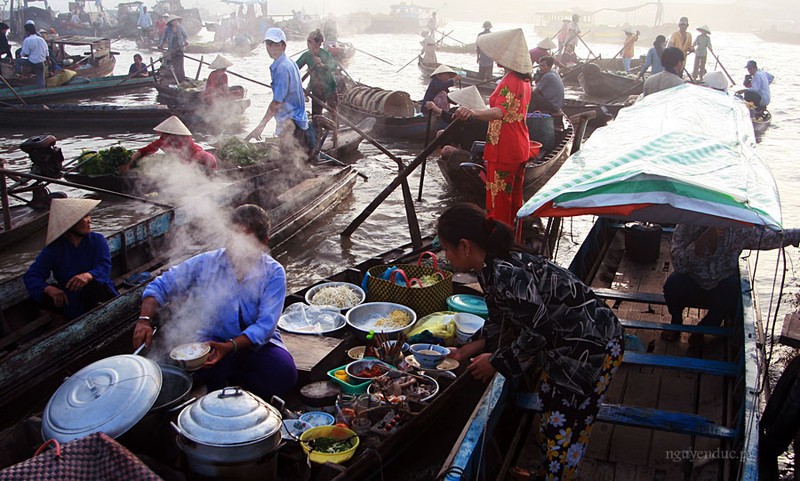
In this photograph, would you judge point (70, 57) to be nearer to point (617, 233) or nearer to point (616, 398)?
point (617, 233)

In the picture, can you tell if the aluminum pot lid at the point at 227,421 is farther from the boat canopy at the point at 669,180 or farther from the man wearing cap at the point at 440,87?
the man wearing cap at the point at 440,87

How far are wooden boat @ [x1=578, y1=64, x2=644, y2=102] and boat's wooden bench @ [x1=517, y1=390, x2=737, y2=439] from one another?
17540mm

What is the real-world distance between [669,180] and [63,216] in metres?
4.22

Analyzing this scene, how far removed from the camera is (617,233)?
714 centimetres

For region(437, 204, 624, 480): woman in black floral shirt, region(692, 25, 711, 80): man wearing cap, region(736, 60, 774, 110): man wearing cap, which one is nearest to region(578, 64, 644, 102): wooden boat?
region(692, 25, 711, 80): man wearing cap

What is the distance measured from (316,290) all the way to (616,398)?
8.79 ft

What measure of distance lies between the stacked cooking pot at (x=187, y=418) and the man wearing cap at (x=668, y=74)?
7679 millimetres

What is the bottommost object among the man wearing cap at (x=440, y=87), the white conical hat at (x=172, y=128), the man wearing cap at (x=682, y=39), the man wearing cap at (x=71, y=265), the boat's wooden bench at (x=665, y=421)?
the boat's wooden bench at (x=665, y=421)

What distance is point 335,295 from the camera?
17.5ft

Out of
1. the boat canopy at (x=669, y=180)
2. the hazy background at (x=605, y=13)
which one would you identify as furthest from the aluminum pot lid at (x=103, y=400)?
the hazy background at (x=605, y=13)

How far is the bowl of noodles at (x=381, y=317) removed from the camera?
490 centimetres

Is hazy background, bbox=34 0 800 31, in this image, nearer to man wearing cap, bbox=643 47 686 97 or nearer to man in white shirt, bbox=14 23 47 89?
man in white shirt, bbox=14 23 47 89

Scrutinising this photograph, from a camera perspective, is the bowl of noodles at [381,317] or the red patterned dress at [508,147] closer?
the bowl of noodles at [381,317]

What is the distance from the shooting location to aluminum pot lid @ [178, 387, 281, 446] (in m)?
2.64
